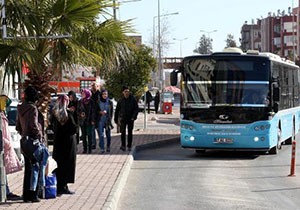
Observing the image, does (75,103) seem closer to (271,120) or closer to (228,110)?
(228,110)

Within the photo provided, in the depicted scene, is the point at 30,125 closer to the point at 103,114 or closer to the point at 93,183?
the point at 93,183

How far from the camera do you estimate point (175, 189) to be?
13516mm

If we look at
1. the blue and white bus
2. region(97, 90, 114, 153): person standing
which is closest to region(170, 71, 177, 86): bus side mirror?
the blue and white bus

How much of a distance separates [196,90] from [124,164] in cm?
442

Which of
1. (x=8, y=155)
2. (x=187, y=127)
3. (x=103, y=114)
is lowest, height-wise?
(x=187, y=127)

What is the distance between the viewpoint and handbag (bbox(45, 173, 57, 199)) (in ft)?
37.0

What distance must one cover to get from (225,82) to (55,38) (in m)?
9.08

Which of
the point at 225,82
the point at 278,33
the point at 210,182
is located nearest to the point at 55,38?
the point at 210,182

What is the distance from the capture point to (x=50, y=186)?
11.3m

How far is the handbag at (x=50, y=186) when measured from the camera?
11.3 meters

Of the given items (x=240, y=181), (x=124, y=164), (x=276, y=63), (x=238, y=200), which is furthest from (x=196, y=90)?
(x=238, y=200)

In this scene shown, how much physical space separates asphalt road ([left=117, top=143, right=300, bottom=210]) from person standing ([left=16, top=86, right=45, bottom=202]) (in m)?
1.57

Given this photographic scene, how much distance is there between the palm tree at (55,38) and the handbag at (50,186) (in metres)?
1.12

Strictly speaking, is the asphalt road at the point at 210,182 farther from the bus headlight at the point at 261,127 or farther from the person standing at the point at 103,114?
the person standing at the point at 103,114
